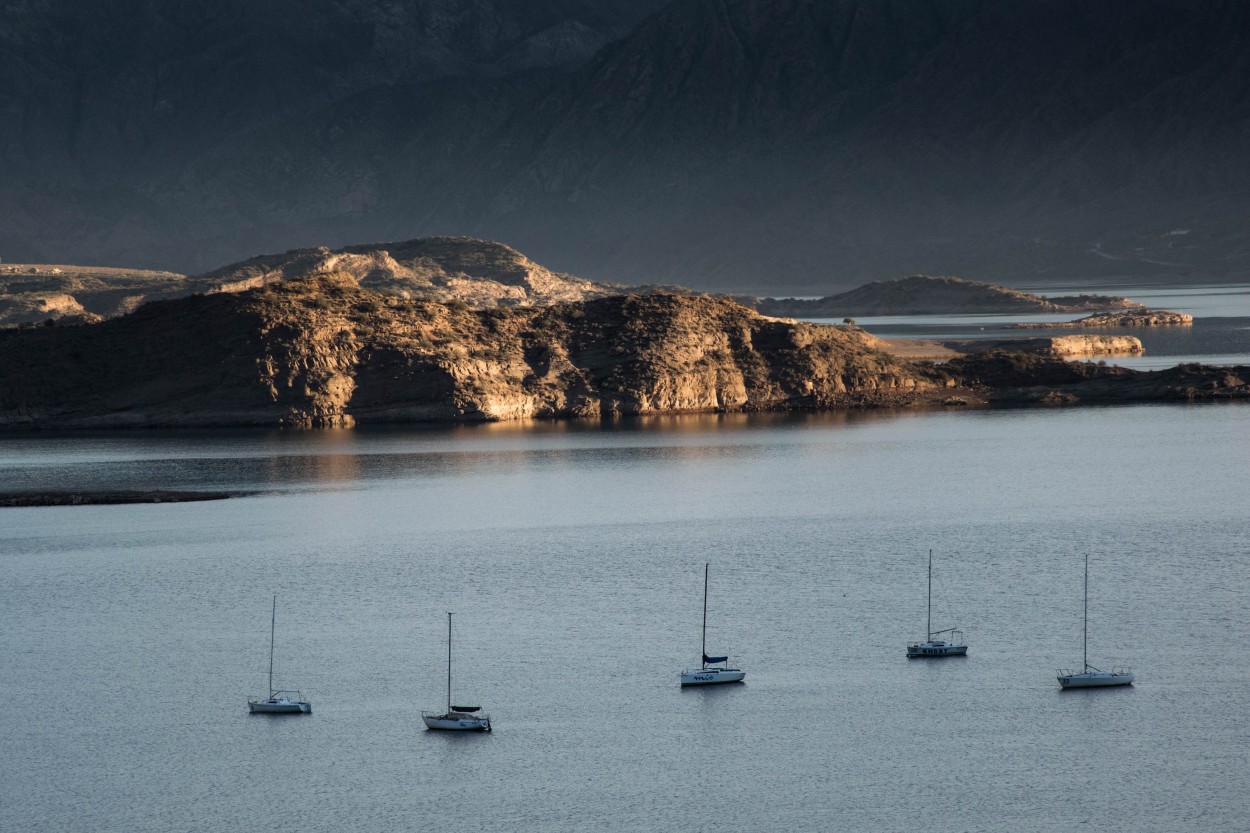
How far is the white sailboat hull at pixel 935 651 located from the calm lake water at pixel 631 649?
1.32 ft

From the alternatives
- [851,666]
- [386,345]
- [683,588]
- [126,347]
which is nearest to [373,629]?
[683,588]

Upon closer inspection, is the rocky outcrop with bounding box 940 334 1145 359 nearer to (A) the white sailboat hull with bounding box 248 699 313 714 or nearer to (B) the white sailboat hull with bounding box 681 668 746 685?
(B) the white sailboat hull with bounding box 681 668 746 685

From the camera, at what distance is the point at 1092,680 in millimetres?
53719

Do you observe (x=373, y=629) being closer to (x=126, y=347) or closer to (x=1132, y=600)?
(x=1132, y=600)

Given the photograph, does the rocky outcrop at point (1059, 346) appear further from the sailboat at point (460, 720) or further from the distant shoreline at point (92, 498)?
the sailboat at point (460, 720)

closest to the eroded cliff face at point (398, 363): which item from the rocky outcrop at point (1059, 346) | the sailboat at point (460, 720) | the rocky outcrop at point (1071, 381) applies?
the rocky outcrop at point (1071, 381)

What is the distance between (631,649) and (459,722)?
9.06 meters

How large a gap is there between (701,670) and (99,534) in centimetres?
3728

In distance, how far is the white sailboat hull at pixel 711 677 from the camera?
54.8 meters

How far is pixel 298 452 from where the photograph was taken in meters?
113

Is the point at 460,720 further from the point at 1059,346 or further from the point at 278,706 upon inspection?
the point at 1059,346

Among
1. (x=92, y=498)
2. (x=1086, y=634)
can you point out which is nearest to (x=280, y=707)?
(x=1086, y=634)

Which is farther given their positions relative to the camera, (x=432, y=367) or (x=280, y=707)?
(x=432, y=367)

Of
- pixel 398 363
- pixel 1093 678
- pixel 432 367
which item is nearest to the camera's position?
pixel 1093 678
